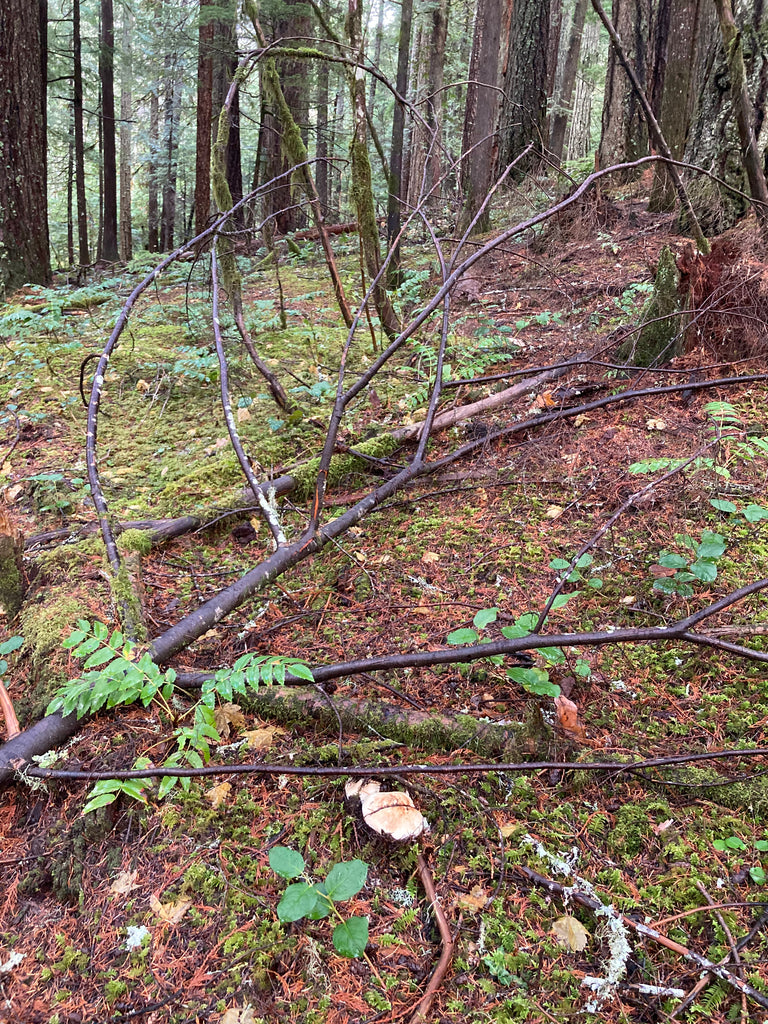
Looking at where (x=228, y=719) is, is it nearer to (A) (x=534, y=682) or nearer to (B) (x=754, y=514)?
(A) (x=534, y=682)

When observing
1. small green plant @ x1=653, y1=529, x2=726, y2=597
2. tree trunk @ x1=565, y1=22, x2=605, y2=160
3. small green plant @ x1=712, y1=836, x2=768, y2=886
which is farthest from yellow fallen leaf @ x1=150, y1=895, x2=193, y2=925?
tree trunk @ x1=565, y1=22, x2=605, y2=160

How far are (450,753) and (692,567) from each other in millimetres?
1118

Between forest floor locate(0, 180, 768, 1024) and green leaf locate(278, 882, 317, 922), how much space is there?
0.51 ft

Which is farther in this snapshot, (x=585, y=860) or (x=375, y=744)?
(x=375, y=744)

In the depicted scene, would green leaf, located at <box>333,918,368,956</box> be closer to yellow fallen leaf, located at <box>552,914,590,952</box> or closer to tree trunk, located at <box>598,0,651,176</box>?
yellow fallen leaf, located at <box>552,914,590,952</box>

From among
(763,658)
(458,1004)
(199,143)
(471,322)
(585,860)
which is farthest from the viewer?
(199,143)

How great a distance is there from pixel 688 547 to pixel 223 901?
7.27 ft

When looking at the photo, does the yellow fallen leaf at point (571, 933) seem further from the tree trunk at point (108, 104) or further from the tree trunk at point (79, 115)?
the tree trunk at point (108, 104)

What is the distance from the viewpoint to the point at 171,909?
157cm

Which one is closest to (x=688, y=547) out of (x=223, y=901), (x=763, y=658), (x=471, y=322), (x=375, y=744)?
(x=763, y=658)

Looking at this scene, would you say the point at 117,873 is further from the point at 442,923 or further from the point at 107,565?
the point at 107,565

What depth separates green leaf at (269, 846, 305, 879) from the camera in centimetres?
143

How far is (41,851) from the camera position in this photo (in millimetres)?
1749

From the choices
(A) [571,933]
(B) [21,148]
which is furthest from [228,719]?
(B) [21,148]
